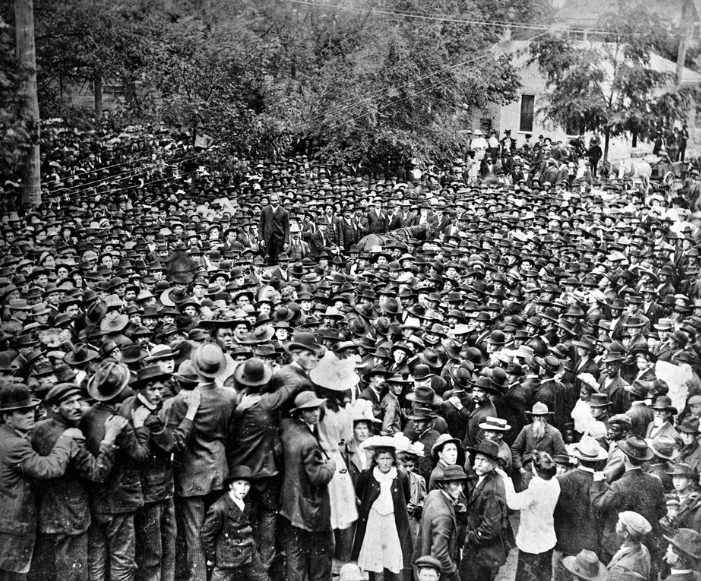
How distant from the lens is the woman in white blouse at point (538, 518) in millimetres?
6770

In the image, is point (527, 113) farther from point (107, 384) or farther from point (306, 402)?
point (107, 384)

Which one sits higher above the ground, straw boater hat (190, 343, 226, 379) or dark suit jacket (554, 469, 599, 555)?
straw boater hat (190, 343, 226, 379)

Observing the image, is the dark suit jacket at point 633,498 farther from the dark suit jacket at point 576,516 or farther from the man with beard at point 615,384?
the man with beard at point 615,384

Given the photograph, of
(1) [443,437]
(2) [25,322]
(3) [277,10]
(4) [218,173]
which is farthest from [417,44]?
(1) [443,437]

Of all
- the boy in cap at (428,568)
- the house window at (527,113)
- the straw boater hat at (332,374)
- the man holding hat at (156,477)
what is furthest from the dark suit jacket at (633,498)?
the house window at (527,113)

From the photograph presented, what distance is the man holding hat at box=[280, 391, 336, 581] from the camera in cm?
645

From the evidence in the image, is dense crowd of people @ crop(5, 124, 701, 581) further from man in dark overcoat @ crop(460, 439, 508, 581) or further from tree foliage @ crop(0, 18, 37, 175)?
tree foliage @ crop(0, 18, 37, 175)

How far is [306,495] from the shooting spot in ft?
21.3

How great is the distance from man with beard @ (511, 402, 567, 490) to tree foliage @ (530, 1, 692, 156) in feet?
65.1

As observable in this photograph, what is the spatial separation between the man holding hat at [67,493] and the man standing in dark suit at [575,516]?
358 cm

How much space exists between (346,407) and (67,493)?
8.13 ft

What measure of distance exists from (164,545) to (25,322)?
4.56 metres

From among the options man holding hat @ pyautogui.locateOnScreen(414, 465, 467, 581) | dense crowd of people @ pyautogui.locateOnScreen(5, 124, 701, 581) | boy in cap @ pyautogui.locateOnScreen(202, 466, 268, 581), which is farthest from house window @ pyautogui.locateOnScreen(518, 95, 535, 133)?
boy in cap @ pyautogui.locateOnScreen(202, 466, 268, 581)

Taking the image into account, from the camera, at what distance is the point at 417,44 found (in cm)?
2753
